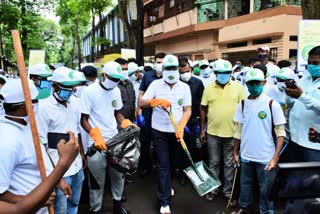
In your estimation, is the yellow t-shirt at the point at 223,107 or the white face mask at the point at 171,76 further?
the yellow t-shirt at the point at 223,107

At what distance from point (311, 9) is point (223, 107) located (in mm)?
3139

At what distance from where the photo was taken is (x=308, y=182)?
4.43 feet

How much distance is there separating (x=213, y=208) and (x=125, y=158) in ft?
5.30

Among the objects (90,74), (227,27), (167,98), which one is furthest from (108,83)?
(227,27)

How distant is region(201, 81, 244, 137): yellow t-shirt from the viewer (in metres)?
4.47

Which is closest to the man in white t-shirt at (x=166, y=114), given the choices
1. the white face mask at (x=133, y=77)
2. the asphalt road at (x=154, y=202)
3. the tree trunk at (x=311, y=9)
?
the asphalt road at (x=154, y=202)

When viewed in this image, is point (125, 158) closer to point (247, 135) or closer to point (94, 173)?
point (94, 173)

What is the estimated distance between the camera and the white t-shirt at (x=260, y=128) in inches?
141

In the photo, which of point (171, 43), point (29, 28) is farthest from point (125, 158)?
point (171, 43)

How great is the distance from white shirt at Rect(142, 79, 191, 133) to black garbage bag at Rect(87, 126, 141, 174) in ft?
2.19

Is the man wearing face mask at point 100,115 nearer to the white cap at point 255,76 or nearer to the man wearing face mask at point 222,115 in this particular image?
the man wearing face mask at point 222,115

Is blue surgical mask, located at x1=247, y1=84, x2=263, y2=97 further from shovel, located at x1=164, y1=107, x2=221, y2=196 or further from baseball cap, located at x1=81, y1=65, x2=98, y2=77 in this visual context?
baseball cap, located at x1=81, y1=65, x2=98, y2=77

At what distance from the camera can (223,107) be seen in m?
4.51

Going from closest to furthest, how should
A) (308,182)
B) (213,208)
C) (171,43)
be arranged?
1. (308,182)
2. (213,208)
3. (171,43)
